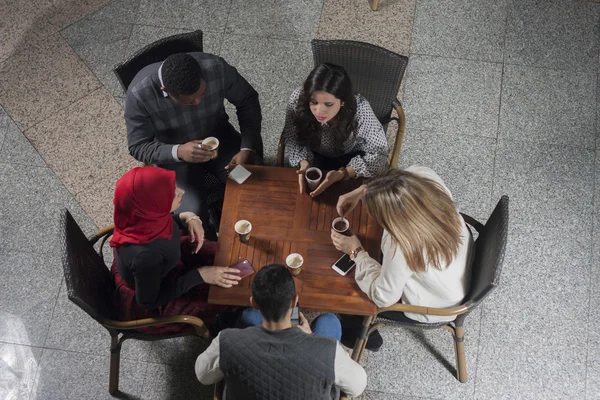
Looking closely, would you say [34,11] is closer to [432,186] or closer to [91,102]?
[91,102]

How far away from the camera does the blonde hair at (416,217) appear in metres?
2.16

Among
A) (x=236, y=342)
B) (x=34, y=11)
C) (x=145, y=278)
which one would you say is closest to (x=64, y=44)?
(x=34, y=11)

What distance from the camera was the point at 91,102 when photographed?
3771 millimetres

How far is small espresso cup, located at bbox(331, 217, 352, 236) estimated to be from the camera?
246 centimetres

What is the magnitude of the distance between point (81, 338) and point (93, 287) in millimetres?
875

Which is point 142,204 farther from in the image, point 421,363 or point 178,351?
point 421,363

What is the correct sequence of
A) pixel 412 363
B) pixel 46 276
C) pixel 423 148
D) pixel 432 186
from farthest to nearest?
pixel 423 148, pixel 46 276, pixel 412 363, pixel 432 186

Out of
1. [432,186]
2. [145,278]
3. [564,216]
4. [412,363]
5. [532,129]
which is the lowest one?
[412,363]

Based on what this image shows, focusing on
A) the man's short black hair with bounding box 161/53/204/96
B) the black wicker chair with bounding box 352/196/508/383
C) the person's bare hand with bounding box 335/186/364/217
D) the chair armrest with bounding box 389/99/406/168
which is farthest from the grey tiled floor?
the man's short black hair with bounding box 161/53/204/96

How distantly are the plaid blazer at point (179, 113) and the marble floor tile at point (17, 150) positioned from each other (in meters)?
1.04

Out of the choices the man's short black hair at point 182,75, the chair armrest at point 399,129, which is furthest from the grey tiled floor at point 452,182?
the man's short black hair at point 182,75

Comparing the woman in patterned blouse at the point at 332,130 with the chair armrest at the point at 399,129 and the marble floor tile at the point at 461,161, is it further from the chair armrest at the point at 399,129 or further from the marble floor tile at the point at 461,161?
the marble floor tile at the point at 461,161

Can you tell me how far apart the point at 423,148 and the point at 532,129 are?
0.70m

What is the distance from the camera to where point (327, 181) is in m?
2.57
